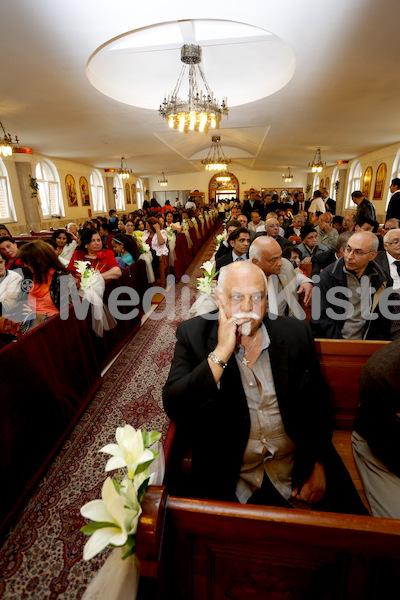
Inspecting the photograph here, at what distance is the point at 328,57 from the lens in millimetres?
4730

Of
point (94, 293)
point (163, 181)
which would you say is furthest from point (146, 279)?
point (163, 181)

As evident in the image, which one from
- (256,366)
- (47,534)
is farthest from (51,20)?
(47,534)

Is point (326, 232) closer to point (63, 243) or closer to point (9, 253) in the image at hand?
point (63, 243)

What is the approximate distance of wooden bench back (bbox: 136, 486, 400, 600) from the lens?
93 centimetres

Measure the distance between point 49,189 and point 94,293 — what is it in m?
13.6

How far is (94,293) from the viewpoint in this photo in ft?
12.6

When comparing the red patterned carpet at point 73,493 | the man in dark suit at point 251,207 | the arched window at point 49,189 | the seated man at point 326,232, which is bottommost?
the red patterned carpet at point 73,493

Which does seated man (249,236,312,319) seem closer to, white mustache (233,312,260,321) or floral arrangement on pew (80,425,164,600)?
white mustache (233,312,260,321)

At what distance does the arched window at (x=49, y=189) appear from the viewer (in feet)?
46.8

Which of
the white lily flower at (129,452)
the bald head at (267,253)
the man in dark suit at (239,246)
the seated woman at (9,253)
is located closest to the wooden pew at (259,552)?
the white lily flower at (129,452)

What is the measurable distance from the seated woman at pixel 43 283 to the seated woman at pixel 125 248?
2588mm

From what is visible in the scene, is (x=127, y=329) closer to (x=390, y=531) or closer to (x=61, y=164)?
(x=390, y=531)

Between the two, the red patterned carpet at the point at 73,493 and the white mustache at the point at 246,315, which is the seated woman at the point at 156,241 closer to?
the red patterned carpet at the point at 73,493

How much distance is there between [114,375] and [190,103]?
15.6 ft
